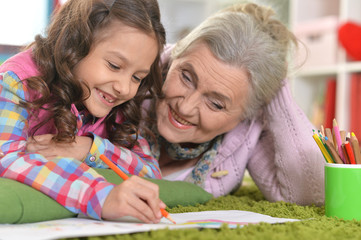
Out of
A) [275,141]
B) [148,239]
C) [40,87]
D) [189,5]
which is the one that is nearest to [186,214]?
[148,239]

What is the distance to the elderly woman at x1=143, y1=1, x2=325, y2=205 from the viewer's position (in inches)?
57.4

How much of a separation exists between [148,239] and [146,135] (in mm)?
887

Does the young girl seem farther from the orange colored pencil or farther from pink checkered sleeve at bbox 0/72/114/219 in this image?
the orange colored pencil

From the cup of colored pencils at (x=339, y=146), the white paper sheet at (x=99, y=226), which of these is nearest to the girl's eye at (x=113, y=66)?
the white paper sheet at (x=99, y=226)

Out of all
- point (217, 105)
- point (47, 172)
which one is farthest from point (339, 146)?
point (47, 172)

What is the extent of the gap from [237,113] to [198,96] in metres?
0.18

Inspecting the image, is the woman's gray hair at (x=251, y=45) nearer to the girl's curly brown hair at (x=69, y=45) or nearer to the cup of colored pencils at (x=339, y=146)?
the girl's curly brown hair at (x=69, y=45)

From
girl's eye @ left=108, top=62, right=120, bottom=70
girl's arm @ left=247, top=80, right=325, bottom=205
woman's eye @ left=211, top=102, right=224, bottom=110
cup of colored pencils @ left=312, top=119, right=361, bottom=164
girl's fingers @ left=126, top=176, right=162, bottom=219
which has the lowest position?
girl's arm @ left=247, top=80, right=325, bottom=205

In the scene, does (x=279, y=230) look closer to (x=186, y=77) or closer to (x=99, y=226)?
(x=99, y=226)

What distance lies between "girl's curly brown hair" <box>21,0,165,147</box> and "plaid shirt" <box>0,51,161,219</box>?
3 centimetres

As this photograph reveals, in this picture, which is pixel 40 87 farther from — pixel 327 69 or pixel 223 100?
pixel 327 69

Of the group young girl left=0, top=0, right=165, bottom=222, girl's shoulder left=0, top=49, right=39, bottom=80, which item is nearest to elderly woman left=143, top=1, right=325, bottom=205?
young girl left=0, top=0, right=165, bottom=222

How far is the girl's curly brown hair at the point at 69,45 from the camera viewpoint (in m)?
1.17

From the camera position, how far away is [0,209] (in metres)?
0.84
